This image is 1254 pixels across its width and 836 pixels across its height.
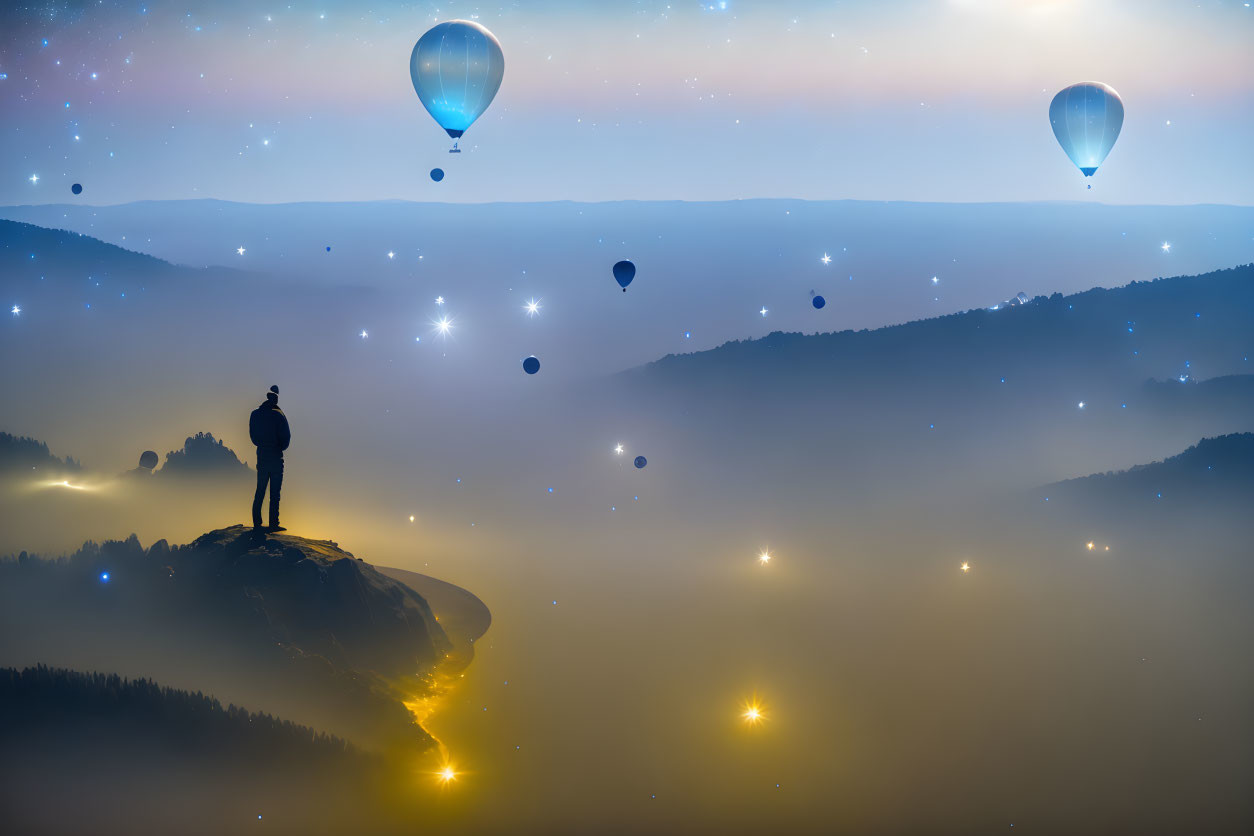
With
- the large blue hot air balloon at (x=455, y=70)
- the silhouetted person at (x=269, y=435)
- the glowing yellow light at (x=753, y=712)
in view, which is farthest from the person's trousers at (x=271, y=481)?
the large blue hot air balloon at (x=455, y=70)

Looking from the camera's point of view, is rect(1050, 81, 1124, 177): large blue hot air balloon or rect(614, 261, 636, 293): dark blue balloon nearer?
rect(1050, 81, 1124, 177): large blue hot air balloon

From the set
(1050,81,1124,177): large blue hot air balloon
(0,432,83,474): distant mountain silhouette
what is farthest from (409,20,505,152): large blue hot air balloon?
(0,432,83,474): distant mountain silhouette

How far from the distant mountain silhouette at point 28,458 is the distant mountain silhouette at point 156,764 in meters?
24.5

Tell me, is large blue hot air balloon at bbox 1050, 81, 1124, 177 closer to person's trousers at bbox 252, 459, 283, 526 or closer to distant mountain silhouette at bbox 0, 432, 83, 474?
person's trousers at bbox 252, 459, 283, 526

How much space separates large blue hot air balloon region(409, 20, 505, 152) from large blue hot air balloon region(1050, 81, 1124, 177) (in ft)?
73.5

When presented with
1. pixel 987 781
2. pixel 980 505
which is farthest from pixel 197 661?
pixel 980 505

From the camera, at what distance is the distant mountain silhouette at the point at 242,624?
53.6 feet

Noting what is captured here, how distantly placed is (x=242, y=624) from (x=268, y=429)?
163 inches

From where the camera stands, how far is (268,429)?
17156 mm

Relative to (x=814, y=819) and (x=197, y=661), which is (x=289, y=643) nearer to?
(x=197, y=661)

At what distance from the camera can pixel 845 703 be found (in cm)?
1955

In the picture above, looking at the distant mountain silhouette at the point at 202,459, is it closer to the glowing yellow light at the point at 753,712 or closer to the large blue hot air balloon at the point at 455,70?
the large blue hot air balloon at the point at 455,70

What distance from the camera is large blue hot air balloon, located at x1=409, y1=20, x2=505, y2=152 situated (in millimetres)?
25516

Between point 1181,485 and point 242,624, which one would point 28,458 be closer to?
point 242,624
